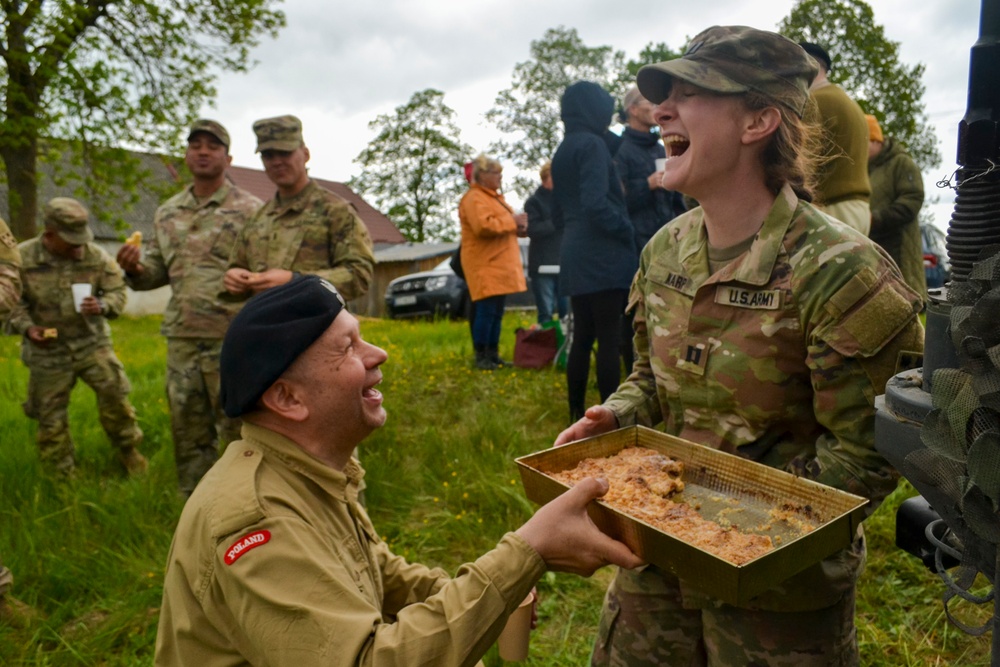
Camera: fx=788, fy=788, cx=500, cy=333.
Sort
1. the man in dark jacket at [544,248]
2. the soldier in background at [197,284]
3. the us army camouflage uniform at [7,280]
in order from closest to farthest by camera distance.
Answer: the us army camouflage uniform at [7,280]
the soldier in background at [197,284]
the man in dark jacket at [544,248]

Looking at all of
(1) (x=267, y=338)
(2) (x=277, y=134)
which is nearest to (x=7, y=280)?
(2) (x=277, y=134)

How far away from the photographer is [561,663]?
3273 millimetres

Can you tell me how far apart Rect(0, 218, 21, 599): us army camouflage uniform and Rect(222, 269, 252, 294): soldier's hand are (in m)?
1.02

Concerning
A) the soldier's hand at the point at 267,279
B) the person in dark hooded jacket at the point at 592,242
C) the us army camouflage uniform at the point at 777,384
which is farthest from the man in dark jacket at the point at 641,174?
the us army camouflage uniform at the point at 777,384

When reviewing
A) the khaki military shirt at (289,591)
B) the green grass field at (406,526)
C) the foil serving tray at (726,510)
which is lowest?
the green grass field at (406,526)

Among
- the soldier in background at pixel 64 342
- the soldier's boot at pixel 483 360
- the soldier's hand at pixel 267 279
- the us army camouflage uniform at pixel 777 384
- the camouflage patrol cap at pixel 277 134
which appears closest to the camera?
the us army camouflage uniform at pixel 777 384

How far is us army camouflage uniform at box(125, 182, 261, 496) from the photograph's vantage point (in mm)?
4973

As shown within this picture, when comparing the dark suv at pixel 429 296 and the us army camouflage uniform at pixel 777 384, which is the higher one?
the us army camouflage uniform at pixel 777 384

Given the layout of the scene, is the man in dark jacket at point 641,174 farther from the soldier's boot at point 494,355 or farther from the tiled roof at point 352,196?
the tiled roof at point 352,196

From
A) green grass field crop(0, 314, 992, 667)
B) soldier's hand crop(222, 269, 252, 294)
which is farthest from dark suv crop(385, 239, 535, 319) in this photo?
soldier's hand crop(222, 269, 252, 294)

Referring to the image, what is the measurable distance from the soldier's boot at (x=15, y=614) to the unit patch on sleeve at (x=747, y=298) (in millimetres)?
3681

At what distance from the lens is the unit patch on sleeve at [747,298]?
1970 mm

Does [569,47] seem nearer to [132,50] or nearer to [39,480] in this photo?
[132,50]

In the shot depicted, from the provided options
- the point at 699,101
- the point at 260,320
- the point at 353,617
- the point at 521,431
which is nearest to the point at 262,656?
the point at 353,617
